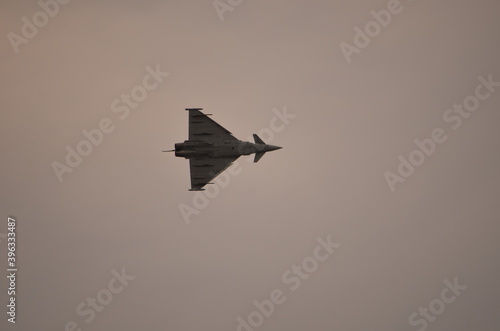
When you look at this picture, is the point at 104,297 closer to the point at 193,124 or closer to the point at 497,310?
the point at 193,124

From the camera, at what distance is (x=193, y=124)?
85000 mm

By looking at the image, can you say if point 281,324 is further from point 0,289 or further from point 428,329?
point 0,289

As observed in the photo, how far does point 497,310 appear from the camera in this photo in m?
128

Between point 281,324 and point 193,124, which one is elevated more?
point 193,124

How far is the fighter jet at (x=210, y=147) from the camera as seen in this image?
276 feet

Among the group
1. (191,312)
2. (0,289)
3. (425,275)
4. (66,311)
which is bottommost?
(425,275)

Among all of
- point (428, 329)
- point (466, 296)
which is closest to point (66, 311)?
point (428, 329)

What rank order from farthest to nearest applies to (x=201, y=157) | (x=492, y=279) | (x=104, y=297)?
(x=492, y=279) → (x=104, y=297) → (x=201, y=157)

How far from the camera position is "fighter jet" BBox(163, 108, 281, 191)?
3317 inches

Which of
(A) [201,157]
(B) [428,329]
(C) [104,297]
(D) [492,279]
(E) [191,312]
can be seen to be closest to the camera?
(A) [201,157]

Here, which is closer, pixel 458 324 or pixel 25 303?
pixel 25 303

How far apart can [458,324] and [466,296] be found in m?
6.60

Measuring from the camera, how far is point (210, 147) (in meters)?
84.5

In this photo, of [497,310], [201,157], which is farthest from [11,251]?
[497,310]
